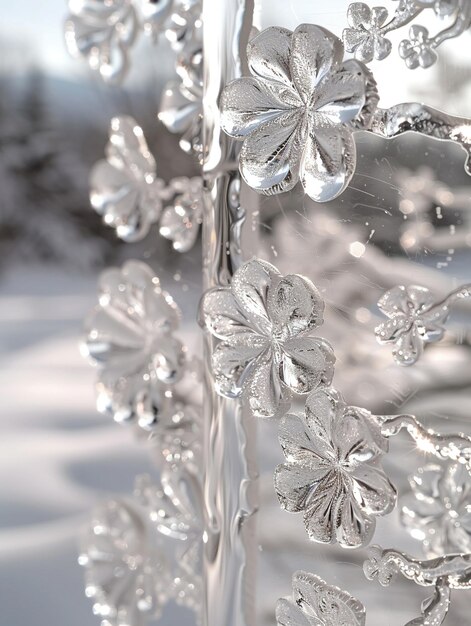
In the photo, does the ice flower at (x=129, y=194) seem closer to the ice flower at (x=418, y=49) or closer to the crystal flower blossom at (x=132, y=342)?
the crystal flower blossom at (x=132, y=342)

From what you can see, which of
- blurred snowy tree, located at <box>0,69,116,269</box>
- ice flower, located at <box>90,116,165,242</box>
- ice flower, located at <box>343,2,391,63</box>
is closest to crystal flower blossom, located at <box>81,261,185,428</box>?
ice flower, located at <box>90,116,165,242</box>

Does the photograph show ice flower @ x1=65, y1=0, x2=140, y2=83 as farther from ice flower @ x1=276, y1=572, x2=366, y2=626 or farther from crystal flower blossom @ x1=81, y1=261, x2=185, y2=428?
ice flower @ x1=276, y1=572, x2=366, y2=626

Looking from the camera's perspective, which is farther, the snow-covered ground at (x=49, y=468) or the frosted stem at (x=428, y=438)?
the snow-covered ground at (x=49, y=468)

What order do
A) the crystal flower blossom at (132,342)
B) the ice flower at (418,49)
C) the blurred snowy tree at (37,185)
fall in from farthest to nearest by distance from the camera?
1. the blurred snowy tree at (37,185)
2. the crystal flower blossom at (132,342)
3. the ice flower at (418,49)

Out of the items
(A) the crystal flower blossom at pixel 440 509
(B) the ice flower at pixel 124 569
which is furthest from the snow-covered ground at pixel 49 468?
(A) the crystal flower blossom at pixel 440 509

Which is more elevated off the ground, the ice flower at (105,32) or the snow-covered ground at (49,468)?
the ice flower at (105,32)

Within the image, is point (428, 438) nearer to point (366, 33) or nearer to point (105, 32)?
point (366, 33)
